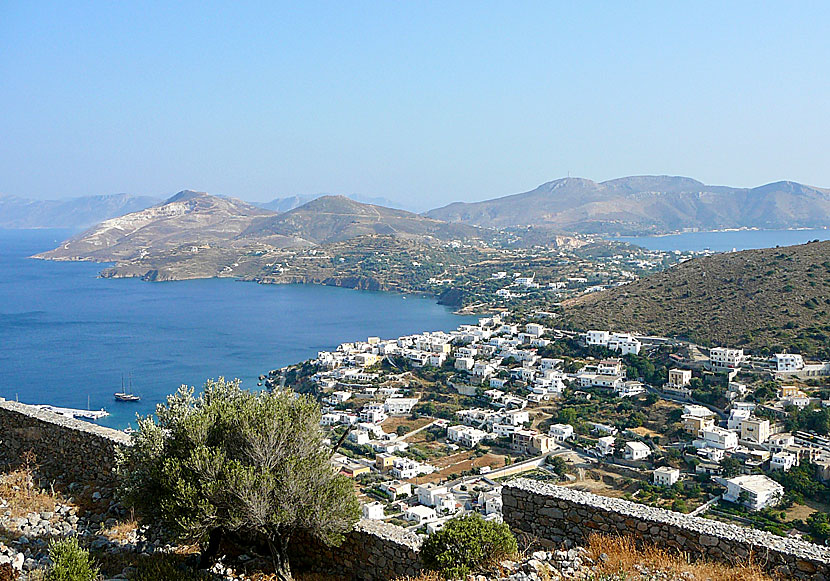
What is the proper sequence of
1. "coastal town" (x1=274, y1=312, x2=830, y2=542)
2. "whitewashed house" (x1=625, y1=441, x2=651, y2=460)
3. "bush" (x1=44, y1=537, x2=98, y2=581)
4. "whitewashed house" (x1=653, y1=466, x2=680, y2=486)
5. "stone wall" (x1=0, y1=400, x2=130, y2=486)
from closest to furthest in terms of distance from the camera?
"bush" (x1=44, y1=537, x2=98, y2=581) < "stone wall" (x1=0, y1=400, x2=130, y2=486) < "coastal town" (x1=274, y1=312, x2=830, y2=542) < "whitewashed house" (x1=653, y1=466, x2=680, y2=486) < "whitewashed house" (x1=625, y1=441, x2=651, y2=460)

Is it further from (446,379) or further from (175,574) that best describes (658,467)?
(175,574)

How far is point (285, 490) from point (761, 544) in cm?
285

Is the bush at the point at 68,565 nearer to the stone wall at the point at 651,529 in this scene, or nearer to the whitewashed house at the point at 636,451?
the stone wall at the point at 651,529

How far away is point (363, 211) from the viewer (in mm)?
159375

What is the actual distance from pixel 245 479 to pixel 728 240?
503ft

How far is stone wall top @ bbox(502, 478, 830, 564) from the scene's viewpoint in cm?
387

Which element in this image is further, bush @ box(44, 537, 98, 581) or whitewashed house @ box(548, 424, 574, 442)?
whitewashed house @ box(548, 424, 574, 442)

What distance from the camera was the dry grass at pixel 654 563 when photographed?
3816 mm

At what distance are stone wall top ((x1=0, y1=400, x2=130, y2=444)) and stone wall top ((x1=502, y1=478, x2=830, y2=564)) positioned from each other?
3.60 m

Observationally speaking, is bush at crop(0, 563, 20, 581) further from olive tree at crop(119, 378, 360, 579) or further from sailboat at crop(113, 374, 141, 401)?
sailboat at crop(113, 374, 141, 401)

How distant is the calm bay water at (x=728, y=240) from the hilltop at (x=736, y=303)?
75.7 meters

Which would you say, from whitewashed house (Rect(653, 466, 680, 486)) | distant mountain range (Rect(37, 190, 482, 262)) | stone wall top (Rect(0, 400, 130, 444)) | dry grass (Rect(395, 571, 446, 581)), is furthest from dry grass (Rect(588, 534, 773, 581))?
distant mountain range (Rect(37, 190, 482, 262))

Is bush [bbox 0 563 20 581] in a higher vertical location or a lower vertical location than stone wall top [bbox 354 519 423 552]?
higher

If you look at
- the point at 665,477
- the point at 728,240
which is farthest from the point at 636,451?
the point at 728,240
